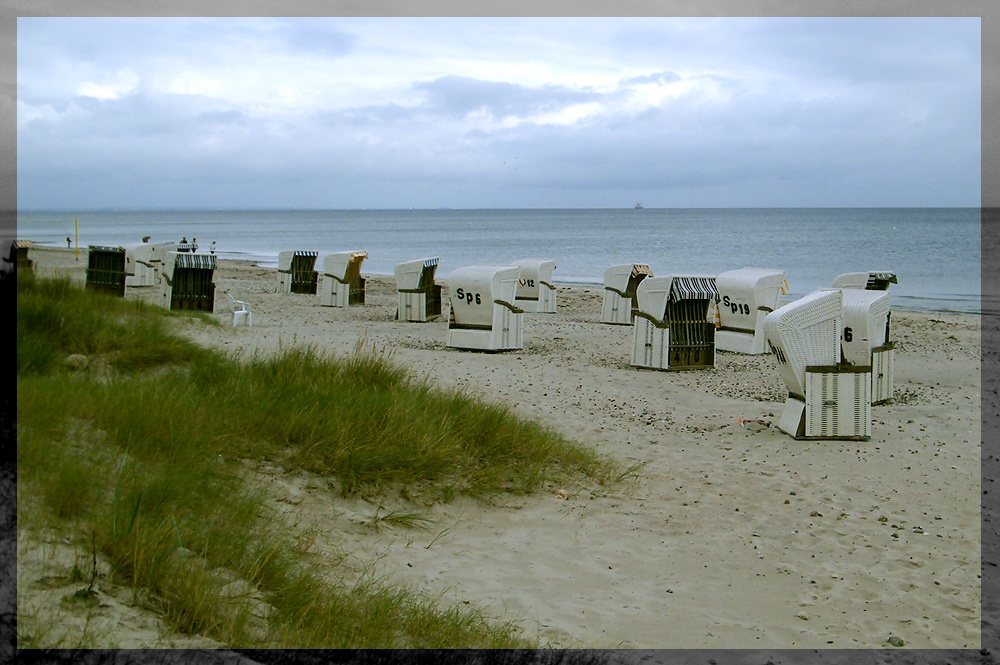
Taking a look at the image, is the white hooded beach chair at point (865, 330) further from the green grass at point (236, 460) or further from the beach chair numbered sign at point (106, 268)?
the beach chair numbered sign at point (106, 268)

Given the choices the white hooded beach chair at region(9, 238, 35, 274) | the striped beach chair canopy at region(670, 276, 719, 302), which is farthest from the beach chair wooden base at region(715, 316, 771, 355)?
the white hooded beach chair at region(9, 238, 35, 274)

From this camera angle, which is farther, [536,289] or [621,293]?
[536,289]

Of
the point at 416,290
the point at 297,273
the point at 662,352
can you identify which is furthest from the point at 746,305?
the point at 297,273

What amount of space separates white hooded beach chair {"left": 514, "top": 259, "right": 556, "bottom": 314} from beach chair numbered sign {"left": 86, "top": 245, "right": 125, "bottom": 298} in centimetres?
980

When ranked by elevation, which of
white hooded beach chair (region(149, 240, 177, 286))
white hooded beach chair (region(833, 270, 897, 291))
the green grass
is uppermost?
white hooded beach chair (region(149, 240, 177, 286))

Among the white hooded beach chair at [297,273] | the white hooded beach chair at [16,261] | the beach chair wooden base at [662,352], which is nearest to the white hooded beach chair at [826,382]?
the beach chair wooden base at [662,352]

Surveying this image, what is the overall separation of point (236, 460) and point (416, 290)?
41.1 feet

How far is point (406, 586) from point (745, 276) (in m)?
11.5

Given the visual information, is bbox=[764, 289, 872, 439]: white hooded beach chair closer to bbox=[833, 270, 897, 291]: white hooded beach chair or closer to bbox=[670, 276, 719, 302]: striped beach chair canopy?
bbox=[670, 276, 719, 302]: striped beach chair canopy

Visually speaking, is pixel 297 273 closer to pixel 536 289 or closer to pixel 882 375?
pixel 536 289

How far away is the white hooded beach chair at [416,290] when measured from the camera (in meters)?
17.8

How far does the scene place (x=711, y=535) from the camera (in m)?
5.79

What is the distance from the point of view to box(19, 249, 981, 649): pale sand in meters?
4.48

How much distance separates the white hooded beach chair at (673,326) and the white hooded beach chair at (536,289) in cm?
778
